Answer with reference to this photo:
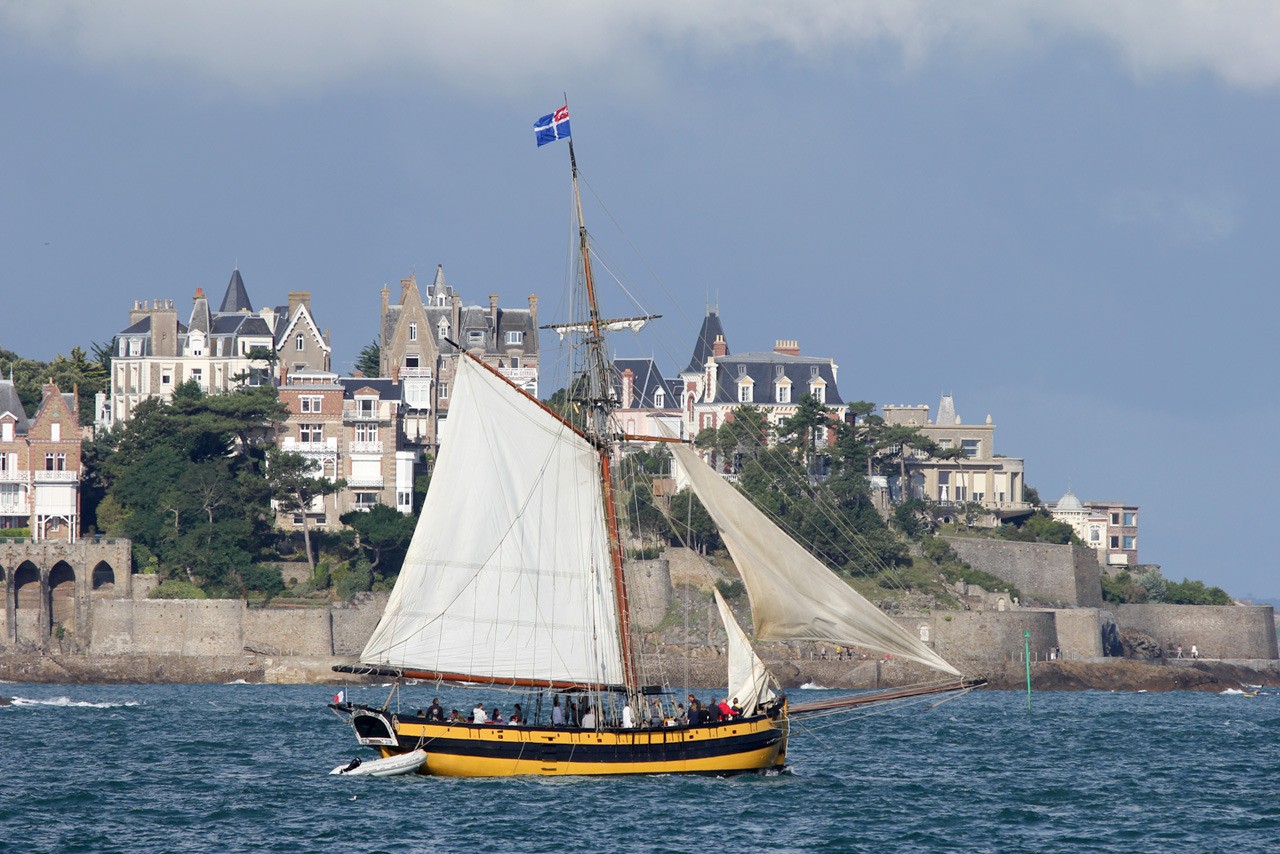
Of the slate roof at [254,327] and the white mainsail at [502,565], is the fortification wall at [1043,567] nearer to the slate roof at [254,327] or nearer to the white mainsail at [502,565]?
the slate roof at [254,327]

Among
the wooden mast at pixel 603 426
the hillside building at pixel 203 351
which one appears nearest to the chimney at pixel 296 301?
the hillside building at pixel 203 351

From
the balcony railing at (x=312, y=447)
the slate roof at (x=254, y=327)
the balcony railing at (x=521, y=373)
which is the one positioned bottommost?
the balcony railing at (x=312, y=447)

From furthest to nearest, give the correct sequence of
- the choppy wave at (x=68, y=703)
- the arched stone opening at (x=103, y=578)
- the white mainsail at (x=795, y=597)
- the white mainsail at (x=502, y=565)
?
the arched stone opening at (x=103, y=578) → the choppy wave at (x=68, y=703) → the white mainsail at (x=502, y=565) → the white mainsail at (x=795, y=597)

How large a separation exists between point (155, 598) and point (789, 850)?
6215cm

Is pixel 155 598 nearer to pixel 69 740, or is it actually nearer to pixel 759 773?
pixel 69 740

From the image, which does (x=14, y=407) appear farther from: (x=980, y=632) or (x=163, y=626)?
(x=980, y=632)

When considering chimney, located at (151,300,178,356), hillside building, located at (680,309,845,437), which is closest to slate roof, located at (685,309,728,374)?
hillside building, located at (680,309,845,437)

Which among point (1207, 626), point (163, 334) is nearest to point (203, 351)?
point (163, 334)

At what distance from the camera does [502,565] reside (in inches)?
1965

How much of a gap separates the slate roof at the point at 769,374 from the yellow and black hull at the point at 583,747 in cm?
7777

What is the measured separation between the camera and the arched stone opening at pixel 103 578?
98.5 metres

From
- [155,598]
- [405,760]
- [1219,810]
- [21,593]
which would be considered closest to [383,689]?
[155,598]


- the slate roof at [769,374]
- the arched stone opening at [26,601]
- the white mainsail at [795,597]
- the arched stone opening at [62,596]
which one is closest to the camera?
the white mainsail at [795,597]

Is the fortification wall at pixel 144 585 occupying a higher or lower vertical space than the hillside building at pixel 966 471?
lower
